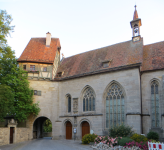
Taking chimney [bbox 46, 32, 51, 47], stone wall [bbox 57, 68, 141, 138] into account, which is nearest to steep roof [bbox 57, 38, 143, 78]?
stone wall [bbox 57, 68, 141, 138]

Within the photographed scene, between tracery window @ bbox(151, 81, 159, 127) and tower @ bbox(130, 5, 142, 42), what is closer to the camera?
tracery window @ bbox(151, 81, 159, 127)

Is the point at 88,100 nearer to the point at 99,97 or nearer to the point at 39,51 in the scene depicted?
the point at 99,97

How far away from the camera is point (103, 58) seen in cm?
2642

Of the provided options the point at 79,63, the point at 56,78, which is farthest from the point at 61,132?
the point at 79,63

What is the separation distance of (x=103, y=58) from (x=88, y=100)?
5911 mm

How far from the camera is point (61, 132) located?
25797 mm

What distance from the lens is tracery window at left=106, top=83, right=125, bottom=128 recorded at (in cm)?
2205

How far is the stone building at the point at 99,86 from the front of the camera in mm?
21141

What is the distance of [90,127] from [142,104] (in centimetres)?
654

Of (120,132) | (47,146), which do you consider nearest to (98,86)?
(120,132)

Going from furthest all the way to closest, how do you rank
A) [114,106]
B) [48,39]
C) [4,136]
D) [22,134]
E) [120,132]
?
[48,39] → [22,134] → [114,106] → [4,136] → [120,132]

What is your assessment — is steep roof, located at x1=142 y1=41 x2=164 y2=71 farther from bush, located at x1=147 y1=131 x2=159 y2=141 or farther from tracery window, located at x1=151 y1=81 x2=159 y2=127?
bush, located at x1=147 y1=131 x2=159 y2=141

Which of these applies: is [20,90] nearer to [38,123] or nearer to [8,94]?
[8,94]

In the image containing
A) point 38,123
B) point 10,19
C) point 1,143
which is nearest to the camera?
point 10,19
